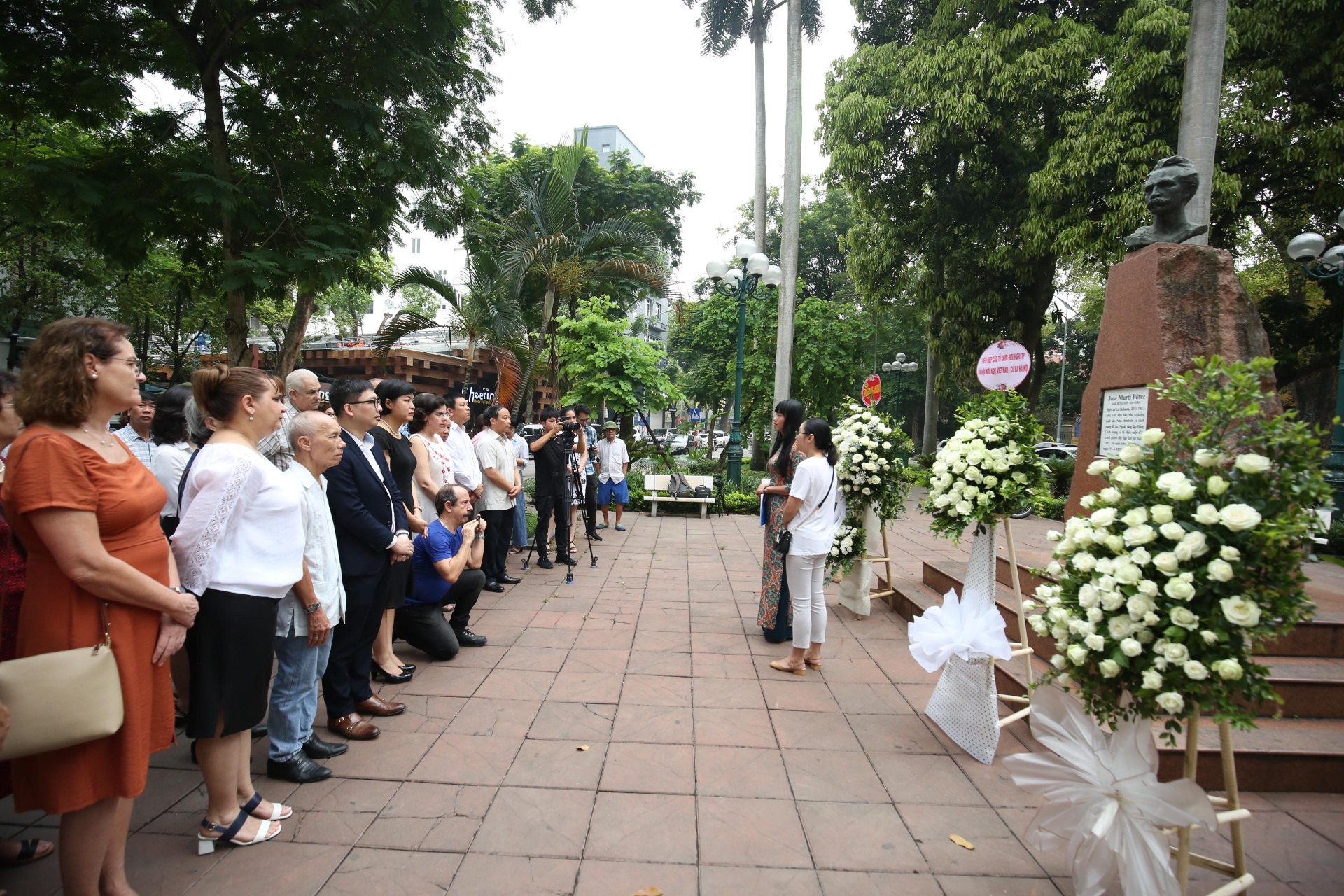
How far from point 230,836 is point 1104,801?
10.1 ft

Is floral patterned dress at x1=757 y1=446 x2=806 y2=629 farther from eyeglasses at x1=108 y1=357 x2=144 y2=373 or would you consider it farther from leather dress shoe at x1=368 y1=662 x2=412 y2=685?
eyeglasses at x1=108 y1=357 x2=144 y2=373

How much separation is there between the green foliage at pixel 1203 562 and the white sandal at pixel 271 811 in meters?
3.00

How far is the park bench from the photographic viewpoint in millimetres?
11602

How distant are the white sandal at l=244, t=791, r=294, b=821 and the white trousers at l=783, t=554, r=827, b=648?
289cm

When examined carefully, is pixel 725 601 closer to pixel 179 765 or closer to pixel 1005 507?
pixel 1005 507

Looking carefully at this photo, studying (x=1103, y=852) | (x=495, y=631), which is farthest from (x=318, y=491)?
(x=1103, y=852)

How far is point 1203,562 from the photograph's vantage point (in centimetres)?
206

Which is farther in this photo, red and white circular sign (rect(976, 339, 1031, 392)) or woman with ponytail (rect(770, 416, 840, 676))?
red and white circular sign (rect(976, 339, 1031, 392))

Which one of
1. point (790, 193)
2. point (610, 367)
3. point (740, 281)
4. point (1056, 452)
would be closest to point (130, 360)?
point (610, 367)

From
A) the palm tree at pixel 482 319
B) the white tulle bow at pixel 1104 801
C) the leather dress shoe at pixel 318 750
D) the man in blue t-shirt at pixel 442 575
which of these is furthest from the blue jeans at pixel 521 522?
the palm tree at pixel 482 319

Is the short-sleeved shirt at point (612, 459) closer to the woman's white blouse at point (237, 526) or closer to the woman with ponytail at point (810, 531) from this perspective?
the woman with ponytail at point (810, 531)

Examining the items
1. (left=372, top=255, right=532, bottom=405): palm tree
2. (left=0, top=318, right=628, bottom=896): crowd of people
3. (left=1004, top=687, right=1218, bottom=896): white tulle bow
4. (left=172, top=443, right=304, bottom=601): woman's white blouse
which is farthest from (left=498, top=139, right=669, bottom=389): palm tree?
(left=1004, top=687, right=1218, bottom=896): white tulle bow

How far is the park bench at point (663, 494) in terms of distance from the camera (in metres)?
11.6

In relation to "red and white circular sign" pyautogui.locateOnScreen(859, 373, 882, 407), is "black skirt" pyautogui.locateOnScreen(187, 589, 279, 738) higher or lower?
lower
